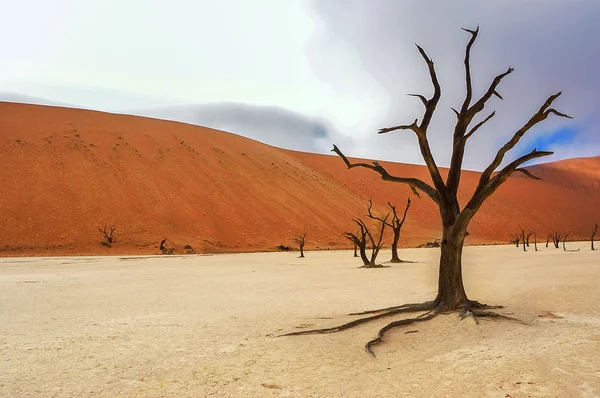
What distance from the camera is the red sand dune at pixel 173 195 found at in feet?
124

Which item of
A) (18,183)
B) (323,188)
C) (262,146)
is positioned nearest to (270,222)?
(323,188)

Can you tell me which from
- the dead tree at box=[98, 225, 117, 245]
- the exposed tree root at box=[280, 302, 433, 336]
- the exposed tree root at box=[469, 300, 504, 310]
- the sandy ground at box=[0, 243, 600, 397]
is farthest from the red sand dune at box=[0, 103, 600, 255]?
the exposed tree root at box=[469, 300, 504, 310]

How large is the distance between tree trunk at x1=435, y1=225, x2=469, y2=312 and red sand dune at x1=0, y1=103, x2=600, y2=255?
101 feet

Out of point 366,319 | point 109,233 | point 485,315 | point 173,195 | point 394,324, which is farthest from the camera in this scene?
point 173,195

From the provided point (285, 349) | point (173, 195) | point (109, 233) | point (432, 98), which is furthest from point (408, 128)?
point (173, 195)

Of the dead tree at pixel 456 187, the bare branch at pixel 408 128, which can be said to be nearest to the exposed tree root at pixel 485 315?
the dead tree at pixel 456 187

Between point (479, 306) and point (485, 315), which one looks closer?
point (485, 315)

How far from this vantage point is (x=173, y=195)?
151 feet

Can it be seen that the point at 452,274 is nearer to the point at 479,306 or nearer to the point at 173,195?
the point at 479,306

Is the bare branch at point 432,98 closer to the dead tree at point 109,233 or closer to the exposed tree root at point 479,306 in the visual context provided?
the exposed tree root at point 479,306

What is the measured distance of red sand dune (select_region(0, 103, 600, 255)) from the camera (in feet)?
124

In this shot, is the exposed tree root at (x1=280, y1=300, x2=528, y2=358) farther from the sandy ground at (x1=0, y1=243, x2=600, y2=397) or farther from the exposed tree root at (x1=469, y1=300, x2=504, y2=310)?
the sandy ground at (x1=0, y1=243, x2=600, y2=397)

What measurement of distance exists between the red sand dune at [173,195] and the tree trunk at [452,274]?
3070cm

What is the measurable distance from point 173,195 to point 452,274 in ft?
136
